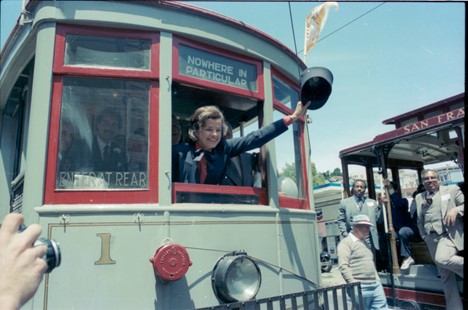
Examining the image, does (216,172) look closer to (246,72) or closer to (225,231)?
(225,231)

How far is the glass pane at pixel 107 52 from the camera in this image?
2.00 meters

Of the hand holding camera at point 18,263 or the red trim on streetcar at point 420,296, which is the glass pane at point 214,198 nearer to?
the hand holding camera at point 18,263

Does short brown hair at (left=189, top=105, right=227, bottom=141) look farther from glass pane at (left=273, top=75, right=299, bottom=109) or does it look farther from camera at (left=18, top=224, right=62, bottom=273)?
camera at (left=18, top=224, right=62, bottom=273)

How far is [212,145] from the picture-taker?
7.64 feet

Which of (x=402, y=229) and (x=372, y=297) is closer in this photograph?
(x=372, y=297)

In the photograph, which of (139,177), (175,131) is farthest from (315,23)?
(175,131)

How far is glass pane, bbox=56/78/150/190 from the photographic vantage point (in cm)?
192

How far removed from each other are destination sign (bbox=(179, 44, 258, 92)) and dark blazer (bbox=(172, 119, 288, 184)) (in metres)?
0.37

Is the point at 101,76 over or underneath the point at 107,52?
underneath

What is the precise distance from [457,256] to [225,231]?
221 cm

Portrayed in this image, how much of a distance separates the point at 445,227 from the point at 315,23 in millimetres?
2240

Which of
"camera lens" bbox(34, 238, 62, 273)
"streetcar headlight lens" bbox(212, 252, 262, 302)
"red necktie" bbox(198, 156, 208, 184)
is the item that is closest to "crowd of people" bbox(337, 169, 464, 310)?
"streetcar headlight lens" bbox(212, 252, 262, 302)

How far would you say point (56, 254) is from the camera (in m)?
0.80

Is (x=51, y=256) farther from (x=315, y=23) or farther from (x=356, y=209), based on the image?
(x=356, y=209)
